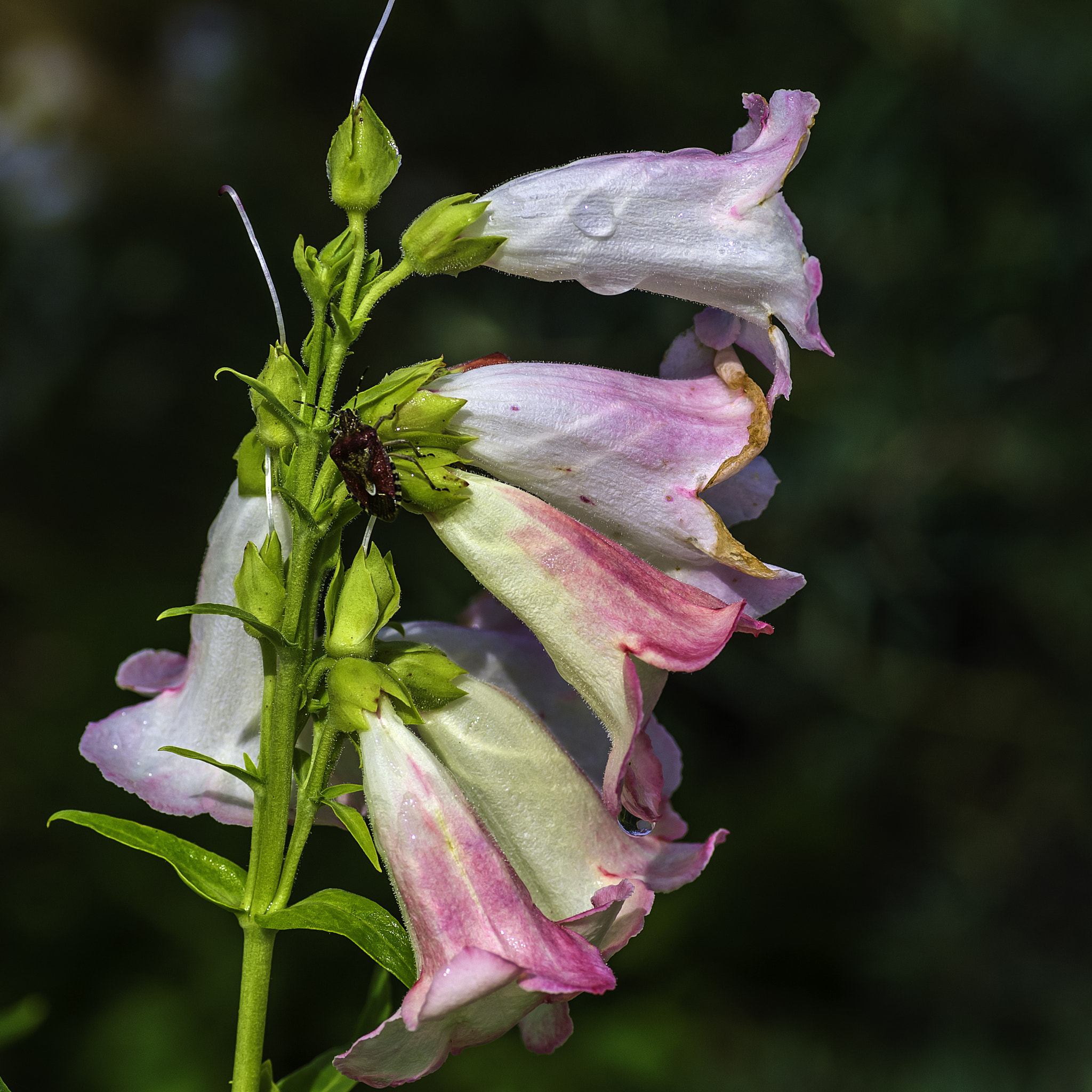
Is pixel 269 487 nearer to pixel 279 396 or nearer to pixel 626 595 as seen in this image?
pixel 279 396

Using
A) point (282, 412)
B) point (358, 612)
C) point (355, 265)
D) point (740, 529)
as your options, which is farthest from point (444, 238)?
point (740, 529)

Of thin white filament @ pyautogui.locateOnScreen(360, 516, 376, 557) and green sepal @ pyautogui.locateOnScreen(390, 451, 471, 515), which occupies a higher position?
green sepal @ pyautogui.locateOnScreen(390, 451, 471, 515)

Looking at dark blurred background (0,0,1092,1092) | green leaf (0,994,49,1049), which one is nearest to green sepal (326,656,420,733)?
green leaf (0,994,49,1049)

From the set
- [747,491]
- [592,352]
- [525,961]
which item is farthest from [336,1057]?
[592,352]

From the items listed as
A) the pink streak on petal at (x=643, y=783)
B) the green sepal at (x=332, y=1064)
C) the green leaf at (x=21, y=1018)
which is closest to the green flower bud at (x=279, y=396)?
the pink streak on petal at (x=643, y=783)

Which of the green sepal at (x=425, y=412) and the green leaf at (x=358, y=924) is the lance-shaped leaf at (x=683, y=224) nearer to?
the green sepal at (x=425, y=412)

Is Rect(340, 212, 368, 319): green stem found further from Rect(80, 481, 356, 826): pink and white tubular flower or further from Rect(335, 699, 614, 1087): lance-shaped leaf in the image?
Rect(335, 699, 614, 1087): lance-shaped leaf

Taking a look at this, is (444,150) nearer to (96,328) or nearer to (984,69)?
(96,328)
